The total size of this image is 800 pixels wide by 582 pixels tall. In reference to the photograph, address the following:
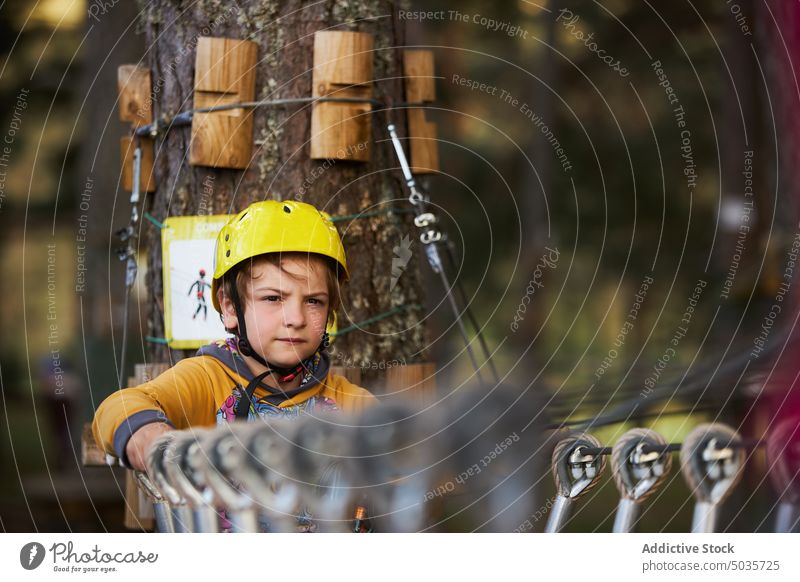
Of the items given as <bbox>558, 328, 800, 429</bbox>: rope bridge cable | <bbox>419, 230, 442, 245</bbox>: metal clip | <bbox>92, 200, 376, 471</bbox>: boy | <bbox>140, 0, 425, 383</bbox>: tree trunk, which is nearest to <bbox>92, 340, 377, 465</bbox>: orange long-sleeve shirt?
<bbox>92, 200, 376, 471</bbox>: boy

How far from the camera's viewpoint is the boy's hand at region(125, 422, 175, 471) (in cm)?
196

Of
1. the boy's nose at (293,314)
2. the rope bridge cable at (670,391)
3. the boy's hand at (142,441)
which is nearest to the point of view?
the boy's hand at (142,441)

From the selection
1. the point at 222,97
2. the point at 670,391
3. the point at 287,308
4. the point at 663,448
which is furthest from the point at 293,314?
the point at 670,391

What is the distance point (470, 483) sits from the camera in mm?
2291

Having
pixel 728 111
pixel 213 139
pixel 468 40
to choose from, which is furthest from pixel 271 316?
pixel 468 40

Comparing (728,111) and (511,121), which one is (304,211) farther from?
(511,121)

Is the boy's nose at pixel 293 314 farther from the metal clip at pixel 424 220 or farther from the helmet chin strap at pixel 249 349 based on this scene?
the metal clip at pixel 424 220

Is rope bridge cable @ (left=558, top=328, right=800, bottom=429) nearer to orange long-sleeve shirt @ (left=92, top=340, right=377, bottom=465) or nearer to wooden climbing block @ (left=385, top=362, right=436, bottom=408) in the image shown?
wooden climbing block @ (left=385, top=362, right=436, bottom=408)

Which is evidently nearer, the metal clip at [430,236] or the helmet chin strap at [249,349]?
the helmet chin strap at [249,349]

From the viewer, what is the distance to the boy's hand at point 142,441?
196 centimetres

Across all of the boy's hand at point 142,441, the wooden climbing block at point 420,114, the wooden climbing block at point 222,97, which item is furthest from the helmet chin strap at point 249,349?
the wooden climbing block at point 420,114

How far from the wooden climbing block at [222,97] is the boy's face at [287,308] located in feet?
1.40

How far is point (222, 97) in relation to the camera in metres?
2.39

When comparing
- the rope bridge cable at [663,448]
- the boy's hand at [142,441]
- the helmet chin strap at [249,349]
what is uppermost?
the helmet chin strap at [249,349]
